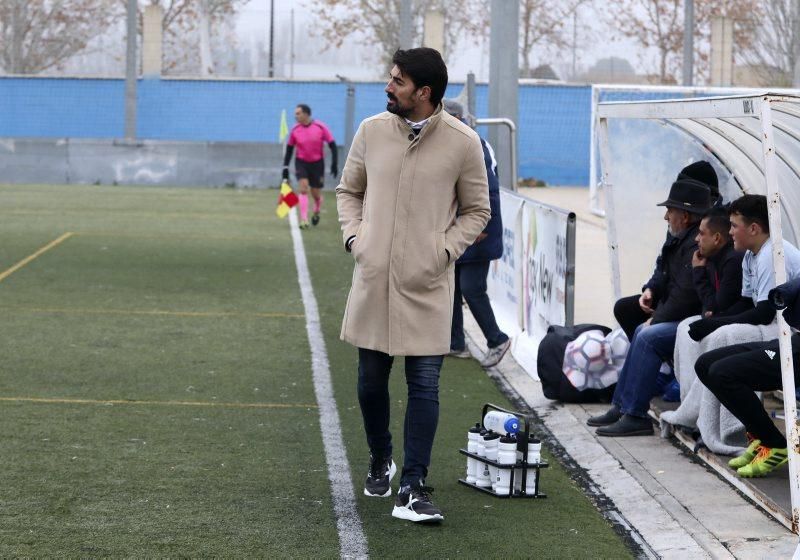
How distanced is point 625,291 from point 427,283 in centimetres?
376

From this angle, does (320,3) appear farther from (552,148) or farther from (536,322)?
(536,322)

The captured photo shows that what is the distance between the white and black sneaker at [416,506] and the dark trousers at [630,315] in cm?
282

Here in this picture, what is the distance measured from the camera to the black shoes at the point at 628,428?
24.9 ft

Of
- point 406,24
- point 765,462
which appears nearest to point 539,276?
point 765,462

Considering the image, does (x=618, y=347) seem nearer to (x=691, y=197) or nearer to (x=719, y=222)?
(x=691, y=197)

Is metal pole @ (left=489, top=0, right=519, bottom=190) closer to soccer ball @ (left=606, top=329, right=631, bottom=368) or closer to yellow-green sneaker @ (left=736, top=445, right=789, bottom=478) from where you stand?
soccer ball @ (left=606, top=329, right=631, bottom=368)

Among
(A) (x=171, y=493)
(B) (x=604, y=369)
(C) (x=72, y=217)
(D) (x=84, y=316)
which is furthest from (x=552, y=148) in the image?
(A) (x=171, y=493)

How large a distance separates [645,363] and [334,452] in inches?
69.3

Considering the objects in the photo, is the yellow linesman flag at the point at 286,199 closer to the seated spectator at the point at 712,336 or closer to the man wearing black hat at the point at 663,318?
the man wearing black hat at the point at 663,318

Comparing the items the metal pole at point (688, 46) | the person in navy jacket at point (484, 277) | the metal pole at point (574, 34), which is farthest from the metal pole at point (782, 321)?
the metal pole at point (574, 34)

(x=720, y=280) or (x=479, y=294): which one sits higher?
(x=720, y=280)

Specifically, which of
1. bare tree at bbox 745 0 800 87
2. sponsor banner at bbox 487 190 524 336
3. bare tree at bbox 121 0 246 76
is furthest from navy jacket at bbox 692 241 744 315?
bare tree at bbox 121 0 246 76

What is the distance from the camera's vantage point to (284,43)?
7681 centimetres

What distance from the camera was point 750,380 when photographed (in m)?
6.31
